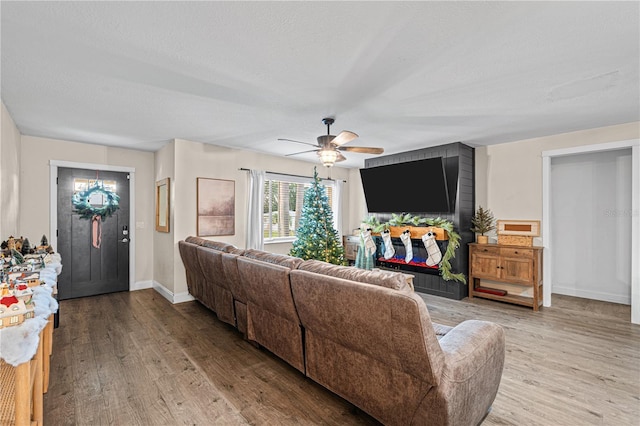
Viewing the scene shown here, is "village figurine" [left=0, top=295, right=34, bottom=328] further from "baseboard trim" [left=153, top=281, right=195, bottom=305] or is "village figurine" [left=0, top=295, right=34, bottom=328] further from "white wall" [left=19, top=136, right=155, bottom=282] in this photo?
"white wall" [left=19, top=136, right=155, bottom=282]

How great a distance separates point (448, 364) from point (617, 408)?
1669 millimetres

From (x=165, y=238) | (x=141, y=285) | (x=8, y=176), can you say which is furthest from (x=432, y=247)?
(x=8, y=176)

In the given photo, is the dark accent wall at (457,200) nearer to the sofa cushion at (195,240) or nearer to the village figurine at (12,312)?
the sofa cushion at (195,240)

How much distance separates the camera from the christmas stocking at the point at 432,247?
4.96 meters

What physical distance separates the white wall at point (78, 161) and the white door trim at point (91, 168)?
0.16 feet

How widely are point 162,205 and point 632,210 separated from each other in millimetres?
6718

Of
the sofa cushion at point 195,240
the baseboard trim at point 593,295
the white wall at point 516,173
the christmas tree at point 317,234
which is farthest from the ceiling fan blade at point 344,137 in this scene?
the baseboard trim at point 593,295

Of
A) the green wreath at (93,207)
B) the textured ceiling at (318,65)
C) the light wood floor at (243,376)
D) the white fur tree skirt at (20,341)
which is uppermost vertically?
the textured ceiling at (318,65)

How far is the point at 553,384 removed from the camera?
2.45 metres

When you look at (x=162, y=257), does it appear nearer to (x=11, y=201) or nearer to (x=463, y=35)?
(x=11, y=201)

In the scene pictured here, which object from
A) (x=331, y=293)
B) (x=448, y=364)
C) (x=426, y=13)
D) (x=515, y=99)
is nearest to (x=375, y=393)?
(x=448, y=364)

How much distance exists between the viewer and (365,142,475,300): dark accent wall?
497cm

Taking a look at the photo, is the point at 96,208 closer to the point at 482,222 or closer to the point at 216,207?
the point at 216,207

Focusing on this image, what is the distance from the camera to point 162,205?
5.06 metres
